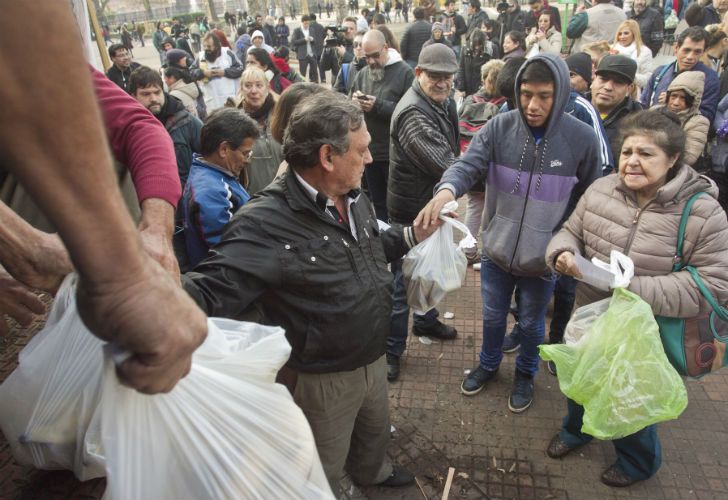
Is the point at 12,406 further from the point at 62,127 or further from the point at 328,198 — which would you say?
the point at 328,198

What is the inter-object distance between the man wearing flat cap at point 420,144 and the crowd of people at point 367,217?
2 cm

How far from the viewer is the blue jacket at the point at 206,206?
2670 mm

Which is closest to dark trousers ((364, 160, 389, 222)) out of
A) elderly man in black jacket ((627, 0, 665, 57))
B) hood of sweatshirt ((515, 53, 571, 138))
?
hood of sweatshirt ((515, 53, 571, 138))

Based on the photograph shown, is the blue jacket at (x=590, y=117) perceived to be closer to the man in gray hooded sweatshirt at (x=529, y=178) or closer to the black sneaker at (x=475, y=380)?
the man in gray hooded sweatshirt at (x=529, y=178)

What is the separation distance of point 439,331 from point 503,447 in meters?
1.16

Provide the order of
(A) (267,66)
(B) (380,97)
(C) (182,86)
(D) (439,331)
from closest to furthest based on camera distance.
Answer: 1. (D) (439,331)
2. (B) (380,97)
3. (C) (182,86)
4. (A) (267,66)

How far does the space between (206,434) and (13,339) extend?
9.92 ft

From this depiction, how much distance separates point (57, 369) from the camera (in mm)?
1147

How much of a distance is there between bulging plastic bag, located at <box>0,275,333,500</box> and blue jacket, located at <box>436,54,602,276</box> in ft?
6.28

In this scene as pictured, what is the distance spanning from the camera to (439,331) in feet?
13.3

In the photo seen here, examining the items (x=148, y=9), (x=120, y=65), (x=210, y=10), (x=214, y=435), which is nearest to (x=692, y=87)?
(x=214, y=435)

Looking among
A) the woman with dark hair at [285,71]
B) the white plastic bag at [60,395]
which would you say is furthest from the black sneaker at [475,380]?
the woman with dark hair at [285,71]

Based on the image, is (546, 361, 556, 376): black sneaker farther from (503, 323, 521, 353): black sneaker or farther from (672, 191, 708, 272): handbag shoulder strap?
(672, 191, 708, 272): handbag shoulder strap

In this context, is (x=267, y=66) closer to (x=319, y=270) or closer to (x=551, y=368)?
(x=551, y=368)
